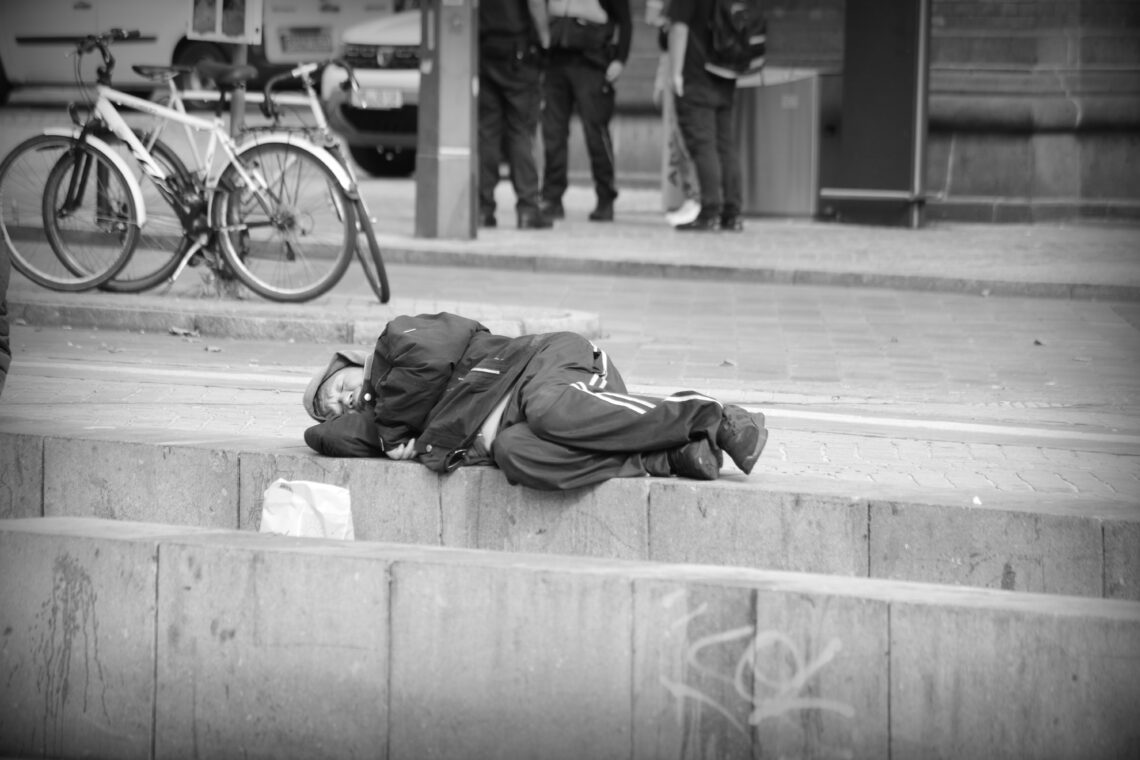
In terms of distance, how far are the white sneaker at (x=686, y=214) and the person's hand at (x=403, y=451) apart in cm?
833

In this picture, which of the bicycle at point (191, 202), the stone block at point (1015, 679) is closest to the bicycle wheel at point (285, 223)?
the bicycle at point (191, 202)

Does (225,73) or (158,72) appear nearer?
(158,72)

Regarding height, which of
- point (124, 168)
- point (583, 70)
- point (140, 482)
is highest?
point (583, 70)

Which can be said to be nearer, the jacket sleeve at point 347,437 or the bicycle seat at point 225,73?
the jacket sleeve at point 347,437

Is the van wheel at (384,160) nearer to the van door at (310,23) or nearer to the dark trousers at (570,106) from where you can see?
the van door at (310,23)

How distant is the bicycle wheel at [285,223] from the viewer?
28.0ft

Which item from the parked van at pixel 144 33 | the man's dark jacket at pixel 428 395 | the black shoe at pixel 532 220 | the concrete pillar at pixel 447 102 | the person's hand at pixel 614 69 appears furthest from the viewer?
the parked van at pixel 144 33

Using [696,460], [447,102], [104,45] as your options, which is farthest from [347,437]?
[447,102]

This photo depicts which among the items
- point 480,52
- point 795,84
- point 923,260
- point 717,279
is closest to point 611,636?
point 717,279

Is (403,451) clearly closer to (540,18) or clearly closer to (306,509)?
(306,509)

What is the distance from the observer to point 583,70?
43.2 feet

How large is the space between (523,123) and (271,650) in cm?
883

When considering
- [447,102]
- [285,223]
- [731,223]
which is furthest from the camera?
[731,223]

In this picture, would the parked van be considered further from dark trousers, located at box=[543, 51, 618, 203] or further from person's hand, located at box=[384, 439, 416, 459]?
person's hand, located at box=[384, 439, 416, 459]
